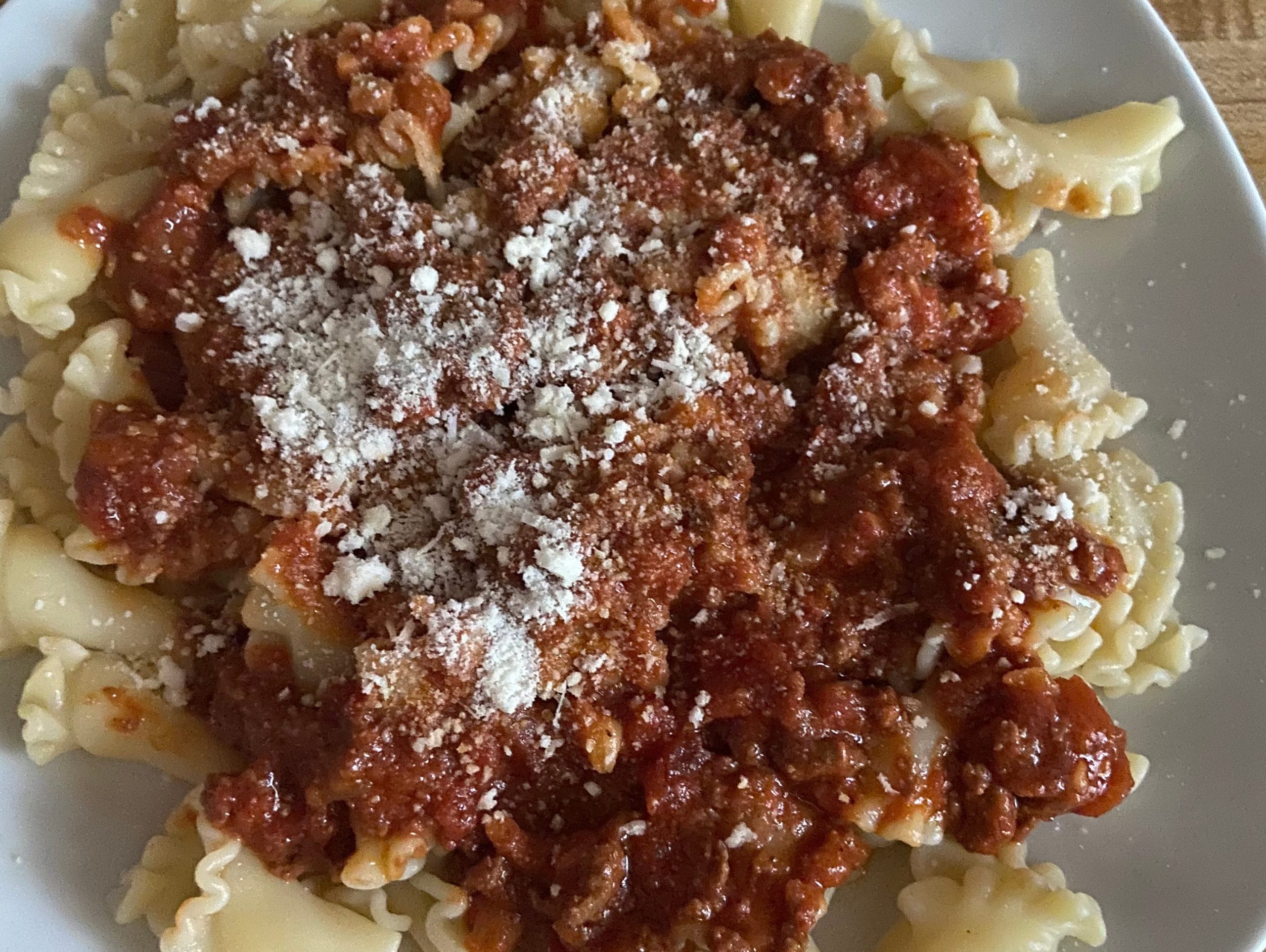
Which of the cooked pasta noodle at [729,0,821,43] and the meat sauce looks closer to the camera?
the meat sauce

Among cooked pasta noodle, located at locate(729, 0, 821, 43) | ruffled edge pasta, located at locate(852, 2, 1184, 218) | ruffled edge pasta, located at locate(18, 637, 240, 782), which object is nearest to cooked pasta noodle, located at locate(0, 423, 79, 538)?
ruffled edge pasta, located at locate(18, 637, 240, 782)

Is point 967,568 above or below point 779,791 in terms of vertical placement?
above

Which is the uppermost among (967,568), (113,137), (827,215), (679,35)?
(679,35)

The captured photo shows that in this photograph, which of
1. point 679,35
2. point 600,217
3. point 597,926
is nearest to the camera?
point 597,926

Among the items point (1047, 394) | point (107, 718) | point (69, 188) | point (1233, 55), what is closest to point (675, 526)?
point (1047, 394)

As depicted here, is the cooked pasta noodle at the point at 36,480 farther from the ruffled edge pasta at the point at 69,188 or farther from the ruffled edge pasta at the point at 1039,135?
the ruffled edge pasta at the point at 1039,135

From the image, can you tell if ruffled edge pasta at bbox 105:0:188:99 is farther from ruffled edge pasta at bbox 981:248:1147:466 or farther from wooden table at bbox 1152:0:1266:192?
wooden table at bbox 1152:0:1266:192

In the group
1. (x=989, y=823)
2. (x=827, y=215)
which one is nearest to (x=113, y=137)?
(x=827, y=215)

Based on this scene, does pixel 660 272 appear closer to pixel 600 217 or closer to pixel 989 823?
pixel 600 217
